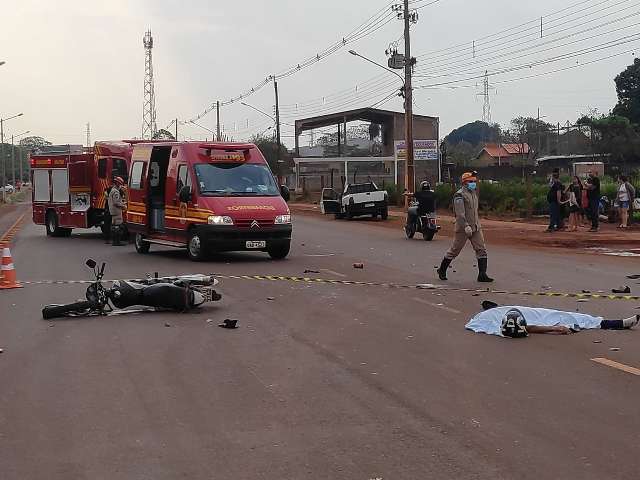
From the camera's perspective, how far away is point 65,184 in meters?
28.3

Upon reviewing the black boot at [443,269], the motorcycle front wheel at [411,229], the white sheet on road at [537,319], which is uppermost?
the motorcycle front wheel at [411,229]

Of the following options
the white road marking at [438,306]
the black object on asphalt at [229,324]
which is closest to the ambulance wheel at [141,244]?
the white road marking at [438,306]

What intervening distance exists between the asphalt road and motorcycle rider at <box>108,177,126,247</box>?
1098cm

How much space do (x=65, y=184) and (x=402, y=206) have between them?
22586 mm

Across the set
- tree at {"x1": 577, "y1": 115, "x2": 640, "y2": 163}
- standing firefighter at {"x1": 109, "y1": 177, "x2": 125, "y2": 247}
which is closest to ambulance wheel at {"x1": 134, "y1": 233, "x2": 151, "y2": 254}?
standing firefighter at {"x1": 109, "y1": 177, "x2": 125, "y2": 247}

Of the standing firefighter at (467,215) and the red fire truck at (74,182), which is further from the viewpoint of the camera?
the red fire truck at (74,182)

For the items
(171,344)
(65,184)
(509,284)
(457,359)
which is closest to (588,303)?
(509,284)

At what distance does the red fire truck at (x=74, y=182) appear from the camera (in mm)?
26016

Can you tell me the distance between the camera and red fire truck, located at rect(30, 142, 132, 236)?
26016mm

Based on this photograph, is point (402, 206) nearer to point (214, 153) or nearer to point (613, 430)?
point (214, 153)

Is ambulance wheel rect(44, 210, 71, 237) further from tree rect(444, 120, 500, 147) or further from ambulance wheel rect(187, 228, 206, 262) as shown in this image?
tree rect(444, 120, 500, 147)

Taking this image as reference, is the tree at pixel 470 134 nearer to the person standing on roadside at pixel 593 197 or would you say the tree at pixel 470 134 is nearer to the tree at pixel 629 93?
the tree at pixel 629 93

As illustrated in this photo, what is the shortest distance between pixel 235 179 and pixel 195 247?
1.78m

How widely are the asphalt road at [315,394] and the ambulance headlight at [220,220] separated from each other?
16.5ft
